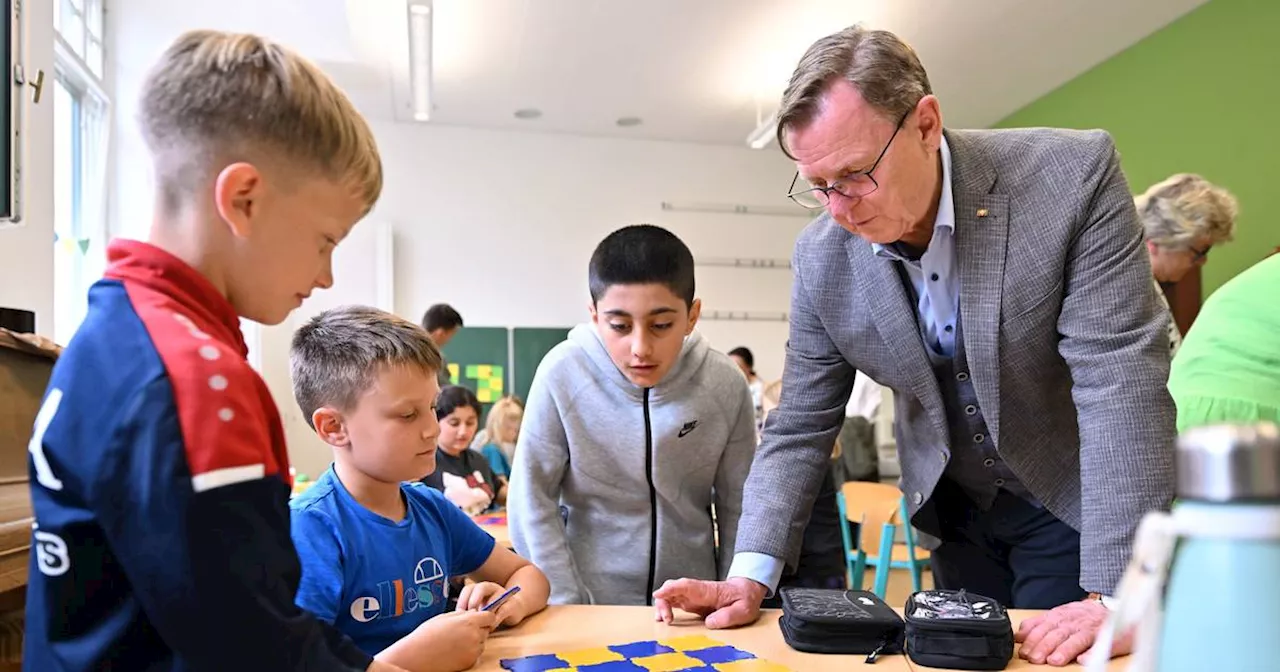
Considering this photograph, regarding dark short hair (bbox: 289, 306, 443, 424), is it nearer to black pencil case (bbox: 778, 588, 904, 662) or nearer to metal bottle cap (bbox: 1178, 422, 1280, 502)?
black pencil case (bbox: 778, 588, 904, 662)

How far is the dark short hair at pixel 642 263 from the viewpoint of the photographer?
6.22ft

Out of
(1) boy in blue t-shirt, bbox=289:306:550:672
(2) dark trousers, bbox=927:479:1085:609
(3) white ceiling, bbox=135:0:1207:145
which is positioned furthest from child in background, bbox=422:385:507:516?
(3) white ceiling, bbox=135:0:1207:145

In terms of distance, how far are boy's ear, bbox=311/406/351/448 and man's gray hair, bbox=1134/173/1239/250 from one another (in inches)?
103

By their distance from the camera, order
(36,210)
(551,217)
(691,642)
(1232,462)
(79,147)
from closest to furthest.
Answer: (1232,462) → (691,642) → (36,210) → (79,147) → (551,217)

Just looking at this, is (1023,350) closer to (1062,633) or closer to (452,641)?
(1062,633)

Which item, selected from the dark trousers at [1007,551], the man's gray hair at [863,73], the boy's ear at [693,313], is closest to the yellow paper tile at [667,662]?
the dark trousers at [1007,551]

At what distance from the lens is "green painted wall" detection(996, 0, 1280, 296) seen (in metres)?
4.91

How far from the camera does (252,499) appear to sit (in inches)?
26.4

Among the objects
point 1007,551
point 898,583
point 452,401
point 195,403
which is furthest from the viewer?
point 898,583

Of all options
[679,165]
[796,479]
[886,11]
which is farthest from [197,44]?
[679,165]

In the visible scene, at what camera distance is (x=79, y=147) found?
18.0 feet

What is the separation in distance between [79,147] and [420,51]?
81.7 inches

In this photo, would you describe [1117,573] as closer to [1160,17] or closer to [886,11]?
[886,11]

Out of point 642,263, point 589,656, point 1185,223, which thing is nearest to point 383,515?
point 589,656
